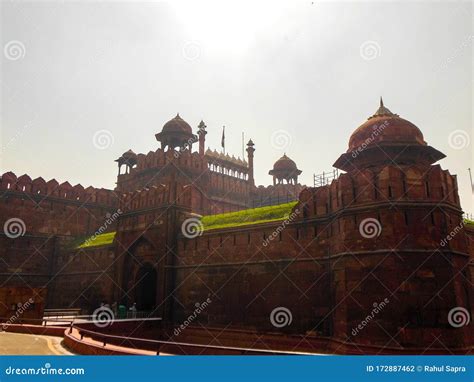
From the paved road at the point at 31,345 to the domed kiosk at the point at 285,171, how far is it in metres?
27.1

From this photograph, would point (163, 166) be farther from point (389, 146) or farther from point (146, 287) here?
point (389, 146)

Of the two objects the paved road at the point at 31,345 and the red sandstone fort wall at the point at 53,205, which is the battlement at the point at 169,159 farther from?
the paved road at the point at 31,345

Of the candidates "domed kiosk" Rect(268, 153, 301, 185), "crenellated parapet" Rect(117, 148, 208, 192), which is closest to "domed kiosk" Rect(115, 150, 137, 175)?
"crenellated parapet" Rect(117, 148, 208, 192)

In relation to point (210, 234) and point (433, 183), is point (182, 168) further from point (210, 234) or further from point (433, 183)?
point (433, 183)

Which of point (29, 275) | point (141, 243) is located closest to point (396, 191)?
point (141, 243)

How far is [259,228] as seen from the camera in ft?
50.2

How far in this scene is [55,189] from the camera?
28.1 m

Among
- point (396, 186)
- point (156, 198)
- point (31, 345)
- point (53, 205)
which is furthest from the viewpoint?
point (53, 205)

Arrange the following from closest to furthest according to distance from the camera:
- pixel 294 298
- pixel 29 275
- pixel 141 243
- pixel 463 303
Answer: pixel 463 303 → pixel 294 298 → pixel 141 243 → pixel 29 275

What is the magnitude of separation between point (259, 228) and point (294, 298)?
2.98 meters

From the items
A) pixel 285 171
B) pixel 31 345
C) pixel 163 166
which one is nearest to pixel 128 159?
pixel 163 166

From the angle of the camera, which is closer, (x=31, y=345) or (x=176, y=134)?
(x=31, y=345)

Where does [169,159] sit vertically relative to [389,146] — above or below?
above

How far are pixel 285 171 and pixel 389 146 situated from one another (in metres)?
22.9
